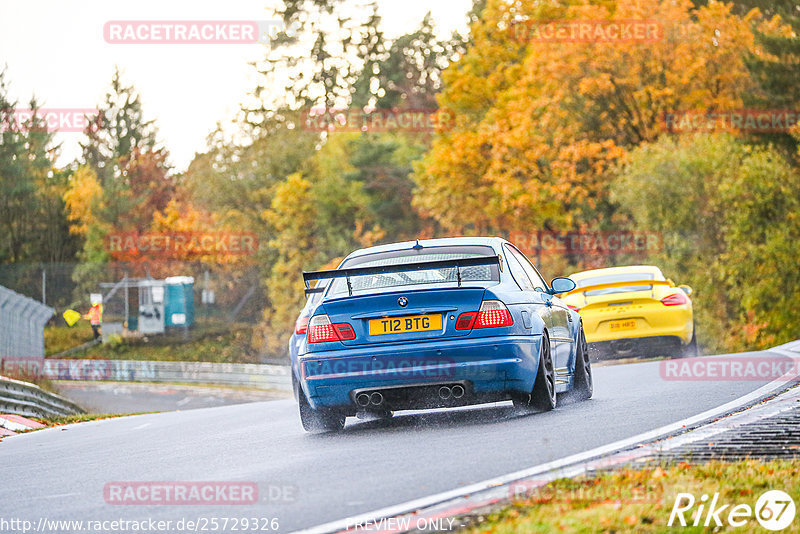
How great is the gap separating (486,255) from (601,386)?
12.8ft

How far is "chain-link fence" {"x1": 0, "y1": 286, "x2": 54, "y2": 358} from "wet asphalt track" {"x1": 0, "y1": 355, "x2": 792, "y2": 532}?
2276cm

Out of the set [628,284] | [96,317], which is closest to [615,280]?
[628,284]

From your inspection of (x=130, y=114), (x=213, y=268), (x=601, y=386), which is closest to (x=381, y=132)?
(x=213, y=268)

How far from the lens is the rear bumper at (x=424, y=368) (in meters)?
9.16

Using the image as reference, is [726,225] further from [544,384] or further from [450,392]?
[450,392]

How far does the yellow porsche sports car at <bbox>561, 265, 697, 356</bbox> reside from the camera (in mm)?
18250

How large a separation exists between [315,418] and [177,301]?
198ft

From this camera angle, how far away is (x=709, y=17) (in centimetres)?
4075

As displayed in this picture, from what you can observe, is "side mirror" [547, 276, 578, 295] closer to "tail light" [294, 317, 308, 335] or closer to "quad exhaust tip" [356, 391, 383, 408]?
"quad exhaust tip" [356, 391, 383, 408]

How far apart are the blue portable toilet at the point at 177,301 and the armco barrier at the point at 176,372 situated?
1269 centimetres

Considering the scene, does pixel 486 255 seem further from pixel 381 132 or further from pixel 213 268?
pixel 213 268

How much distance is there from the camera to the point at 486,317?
9273 mm

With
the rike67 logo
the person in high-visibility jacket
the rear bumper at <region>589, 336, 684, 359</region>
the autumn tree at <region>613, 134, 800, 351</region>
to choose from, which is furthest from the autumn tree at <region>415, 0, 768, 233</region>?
the rike67 logo

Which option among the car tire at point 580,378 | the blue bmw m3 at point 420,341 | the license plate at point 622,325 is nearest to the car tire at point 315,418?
the blue bmw m3 at point 420,341
